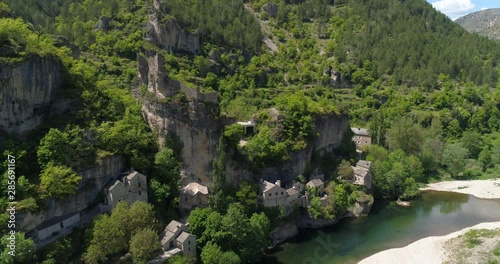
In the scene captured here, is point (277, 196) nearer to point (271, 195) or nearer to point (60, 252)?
point (271, 195)

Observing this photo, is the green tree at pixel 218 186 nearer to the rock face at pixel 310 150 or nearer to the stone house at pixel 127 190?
the rock face at pixel 310 150

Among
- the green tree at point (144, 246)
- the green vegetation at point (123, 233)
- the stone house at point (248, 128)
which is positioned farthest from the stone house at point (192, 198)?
the stone house at point (248, 128)

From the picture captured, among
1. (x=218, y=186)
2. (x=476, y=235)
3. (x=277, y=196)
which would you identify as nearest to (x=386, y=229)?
(x=476, y=235)

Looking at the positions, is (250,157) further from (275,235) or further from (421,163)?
(421,163)

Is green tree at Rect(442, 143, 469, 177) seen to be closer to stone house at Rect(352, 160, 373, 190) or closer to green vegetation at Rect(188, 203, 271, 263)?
stone house at Rect(352, 160, 373, 190)

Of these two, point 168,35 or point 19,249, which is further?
point 168,35

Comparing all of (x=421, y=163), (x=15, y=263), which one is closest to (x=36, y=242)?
(x=15, y=263)
